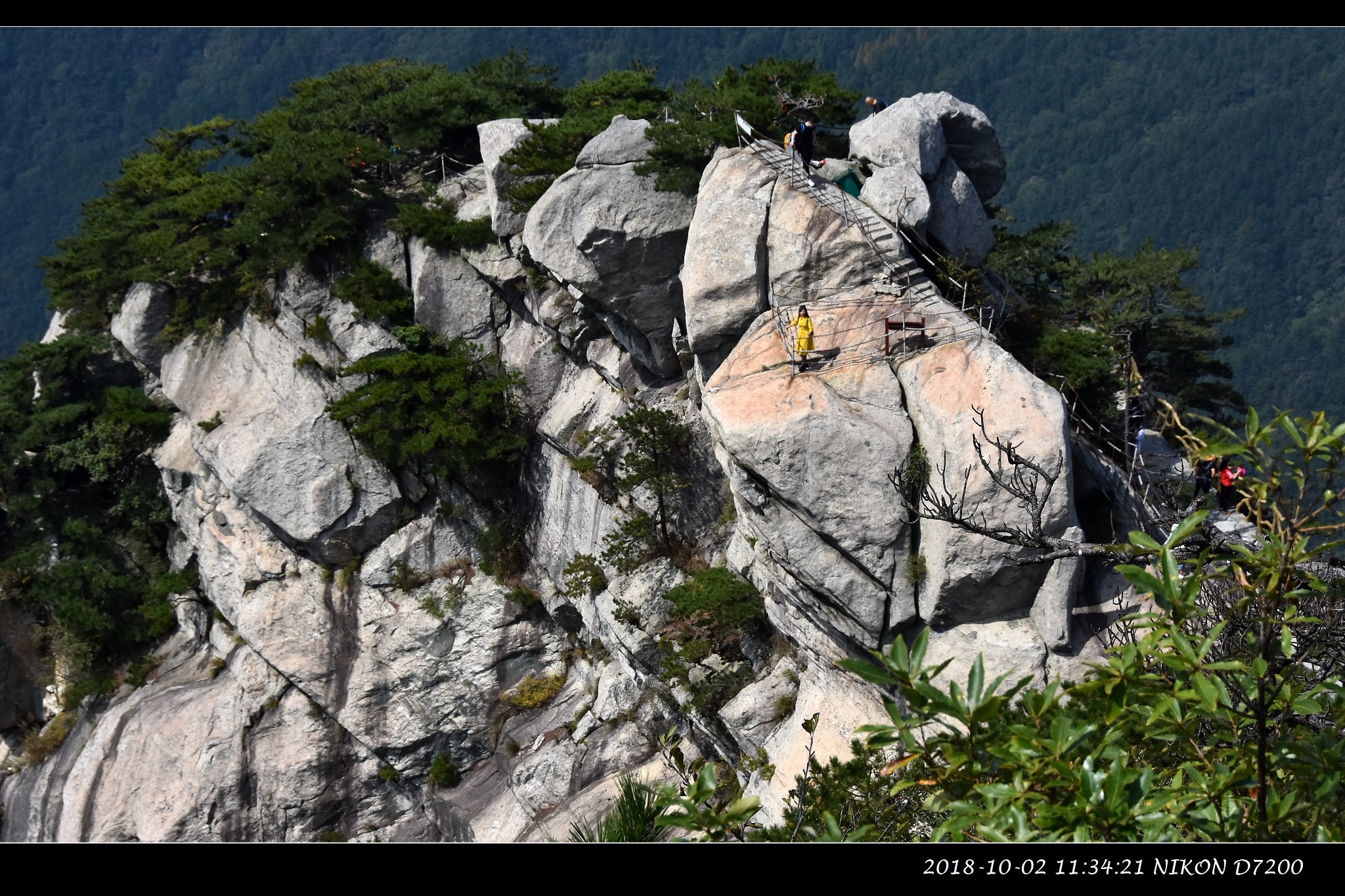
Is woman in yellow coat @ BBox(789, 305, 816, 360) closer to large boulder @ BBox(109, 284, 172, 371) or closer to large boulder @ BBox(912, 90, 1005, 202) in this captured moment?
large boulder @ BBox(912, 90, 1005, 202)

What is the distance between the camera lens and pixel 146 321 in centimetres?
3139

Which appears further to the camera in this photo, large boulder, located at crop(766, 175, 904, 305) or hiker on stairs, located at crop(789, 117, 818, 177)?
hiker on stairs, located at crop(789, 117, 818, 177)

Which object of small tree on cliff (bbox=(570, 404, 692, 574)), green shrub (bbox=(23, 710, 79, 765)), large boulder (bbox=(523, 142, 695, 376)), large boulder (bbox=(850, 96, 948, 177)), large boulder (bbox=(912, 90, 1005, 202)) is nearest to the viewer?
large boulder (bbox=(850, 96, 948, 177))

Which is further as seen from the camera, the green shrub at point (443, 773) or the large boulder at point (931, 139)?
the green shrub at point (443, 773)

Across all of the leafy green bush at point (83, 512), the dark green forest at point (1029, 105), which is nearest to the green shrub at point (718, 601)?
the leafy green bush at point (83, 512)

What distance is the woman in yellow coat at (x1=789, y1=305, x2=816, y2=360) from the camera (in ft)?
62.3

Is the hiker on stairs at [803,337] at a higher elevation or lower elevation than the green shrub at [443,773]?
higher

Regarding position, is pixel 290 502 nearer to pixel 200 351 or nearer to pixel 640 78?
pixel 200 351

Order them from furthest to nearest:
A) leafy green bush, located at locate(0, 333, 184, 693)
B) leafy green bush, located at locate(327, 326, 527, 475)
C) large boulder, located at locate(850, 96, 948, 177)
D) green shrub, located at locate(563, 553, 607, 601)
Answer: leafy green bush, located at locate(0, 333, 184, 693) < leafy green bush, located at locate(327, 326, 527, 475) < green shrub, located at locate(563, 553, 607, 601) < large boulder, located at locate(850, 96, 948, 177)

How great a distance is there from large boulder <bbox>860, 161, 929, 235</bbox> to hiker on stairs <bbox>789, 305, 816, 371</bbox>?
10.1 ft

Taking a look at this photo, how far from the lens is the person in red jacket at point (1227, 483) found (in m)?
17.7

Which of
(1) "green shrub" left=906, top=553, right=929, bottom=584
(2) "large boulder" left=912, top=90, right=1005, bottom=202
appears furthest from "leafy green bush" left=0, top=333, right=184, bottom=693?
(2) "large boulder" left=912, top=90, right=1005, bottom=202

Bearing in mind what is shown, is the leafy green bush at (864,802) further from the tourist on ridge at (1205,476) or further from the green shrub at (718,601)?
the tourist on ridge at (1205,476)

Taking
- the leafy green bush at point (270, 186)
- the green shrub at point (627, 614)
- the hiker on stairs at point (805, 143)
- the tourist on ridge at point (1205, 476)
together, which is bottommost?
the green shrub at point (627, 614)
